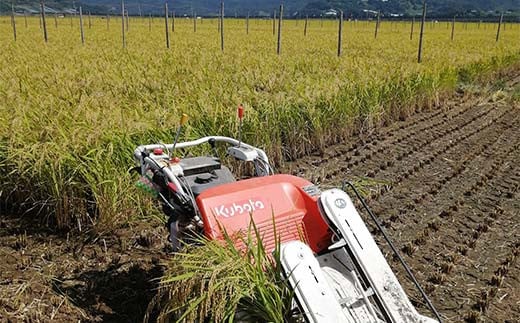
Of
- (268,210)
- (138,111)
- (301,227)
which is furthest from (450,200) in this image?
(138,111)

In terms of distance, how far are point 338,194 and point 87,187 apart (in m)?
2.17

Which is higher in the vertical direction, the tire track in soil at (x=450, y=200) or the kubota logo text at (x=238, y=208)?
the kubota logo text at (x=238, y=208)

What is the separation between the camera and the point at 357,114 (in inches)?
277

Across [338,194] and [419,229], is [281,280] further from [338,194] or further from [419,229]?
[419,229]

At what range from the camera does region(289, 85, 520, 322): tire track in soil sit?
331cm

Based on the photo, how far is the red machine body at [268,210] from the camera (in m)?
2.53

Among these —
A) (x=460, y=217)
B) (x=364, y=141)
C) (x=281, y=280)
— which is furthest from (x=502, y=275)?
(x=364, y=141)

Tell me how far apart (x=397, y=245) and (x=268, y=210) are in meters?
1.66

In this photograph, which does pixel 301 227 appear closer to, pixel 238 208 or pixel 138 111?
pixel 238 208

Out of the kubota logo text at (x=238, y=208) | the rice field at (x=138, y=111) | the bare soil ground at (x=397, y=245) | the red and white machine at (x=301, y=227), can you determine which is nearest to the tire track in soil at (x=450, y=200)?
the bare soil ground at (x=397, y=245)

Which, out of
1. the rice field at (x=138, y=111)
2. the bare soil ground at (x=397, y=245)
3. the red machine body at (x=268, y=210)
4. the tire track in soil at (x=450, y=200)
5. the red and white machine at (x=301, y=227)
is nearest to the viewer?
the red and white machine at (x=301, y=227)

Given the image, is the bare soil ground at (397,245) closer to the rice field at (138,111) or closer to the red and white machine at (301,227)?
the rice field at (138,111)

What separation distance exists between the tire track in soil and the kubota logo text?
4.15 feet

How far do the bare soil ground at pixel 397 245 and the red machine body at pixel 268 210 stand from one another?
2.78 feet
